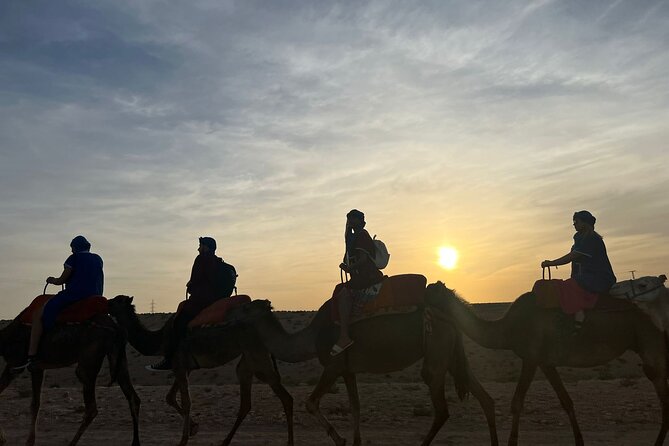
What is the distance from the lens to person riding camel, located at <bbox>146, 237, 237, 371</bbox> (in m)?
13.2

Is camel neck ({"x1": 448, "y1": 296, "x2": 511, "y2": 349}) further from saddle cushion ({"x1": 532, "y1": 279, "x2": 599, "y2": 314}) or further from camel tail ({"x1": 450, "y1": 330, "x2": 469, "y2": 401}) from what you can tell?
saddle cushion ({"x1": 532, "y1": 279, "x2": 599, "y2": 314})

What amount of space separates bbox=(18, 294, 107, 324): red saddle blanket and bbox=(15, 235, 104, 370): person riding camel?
0.09 m

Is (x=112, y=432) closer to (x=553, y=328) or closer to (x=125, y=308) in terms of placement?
(x=125, y=308)

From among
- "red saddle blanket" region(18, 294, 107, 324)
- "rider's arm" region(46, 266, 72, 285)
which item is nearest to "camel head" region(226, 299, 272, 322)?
"red saddle blanket" region(18, 294, 107, 324)

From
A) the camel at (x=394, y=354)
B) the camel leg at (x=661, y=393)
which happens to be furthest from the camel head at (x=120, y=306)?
the camel leg at (x=661, y=393)

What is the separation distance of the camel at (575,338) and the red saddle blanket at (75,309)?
6200 millimetres

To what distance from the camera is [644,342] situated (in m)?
11.5

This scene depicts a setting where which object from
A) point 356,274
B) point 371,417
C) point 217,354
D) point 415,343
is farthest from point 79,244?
point 371,417

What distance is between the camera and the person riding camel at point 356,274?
441 inches

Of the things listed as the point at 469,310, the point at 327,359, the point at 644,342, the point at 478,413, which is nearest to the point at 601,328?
the point at 644,342

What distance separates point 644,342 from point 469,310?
2967 mm

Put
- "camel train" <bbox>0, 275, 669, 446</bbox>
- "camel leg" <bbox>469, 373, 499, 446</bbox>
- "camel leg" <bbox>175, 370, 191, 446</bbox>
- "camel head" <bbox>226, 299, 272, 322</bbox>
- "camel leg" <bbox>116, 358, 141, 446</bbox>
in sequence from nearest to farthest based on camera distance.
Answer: "camel leg" <bbox>469, 373, 499, 446</bbox>
"camel train" <bbox>0, 275, 669, 446</bbox>
"camel leg" <bbox>175, 370, 191, 446</bbox>
"camel leg" <bbox>116, 358, 141, 446</bbox>
"camel head" <bbox>226, 299, 272, 322</bbox>

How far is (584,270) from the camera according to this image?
11812mm

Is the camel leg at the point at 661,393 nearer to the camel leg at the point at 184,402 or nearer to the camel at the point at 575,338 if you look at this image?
the camel at the point at 575,338
